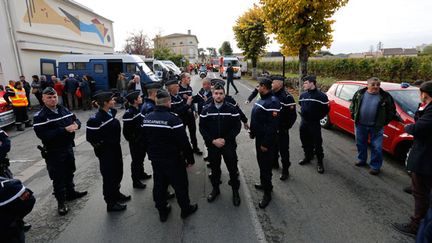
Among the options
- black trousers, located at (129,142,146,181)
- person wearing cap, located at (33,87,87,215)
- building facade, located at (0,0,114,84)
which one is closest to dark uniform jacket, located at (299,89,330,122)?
black trousers, located at (129,142,146,181)

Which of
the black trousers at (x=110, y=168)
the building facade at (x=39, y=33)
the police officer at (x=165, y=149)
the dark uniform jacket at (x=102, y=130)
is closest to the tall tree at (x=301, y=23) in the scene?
the police officer at (x=165, y=149)

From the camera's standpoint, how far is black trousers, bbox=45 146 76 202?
12.4 ft

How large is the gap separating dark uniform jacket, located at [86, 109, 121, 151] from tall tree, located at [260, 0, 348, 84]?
10.3 metres

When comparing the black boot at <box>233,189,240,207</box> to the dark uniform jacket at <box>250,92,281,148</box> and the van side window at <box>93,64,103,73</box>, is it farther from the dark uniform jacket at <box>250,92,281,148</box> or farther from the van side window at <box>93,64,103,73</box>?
the van side window at <box>93,64,103,73</box>

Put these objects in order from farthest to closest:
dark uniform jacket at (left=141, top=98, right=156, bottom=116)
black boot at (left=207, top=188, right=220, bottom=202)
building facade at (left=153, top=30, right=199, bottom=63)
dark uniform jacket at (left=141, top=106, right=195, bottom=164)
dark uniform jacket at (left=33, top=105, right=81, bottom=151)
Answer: building facade at (left=153, top=30, right=199, bottom=63)
dark uniform jacket at (left=141, top=98, right=156, bottom=116)
black boot at (left=207, top=188, right=220, bottom=202)
dark uniform jacket at (left=33, top=105, right=81, bottom=151)
dark uniform jacket at (left=141, top=106, right=195, bottom=164)

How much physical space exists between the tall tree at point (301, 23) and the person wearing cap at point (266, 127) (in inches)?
350

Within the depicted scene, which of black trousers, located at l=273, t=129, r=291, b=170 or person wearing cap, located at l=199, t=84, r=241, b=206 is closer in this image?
person wearing cap, located at l=199, t=84, r=241, b=206

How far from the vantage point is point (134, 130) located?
442 cm

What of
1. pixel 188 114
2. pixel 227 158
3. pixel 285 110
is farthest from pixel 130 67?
pixel 227 158

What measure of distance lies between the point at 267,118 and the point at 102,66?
13520 millimetres

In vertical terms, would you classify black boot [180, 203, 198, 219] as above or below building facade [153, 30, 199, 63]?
below

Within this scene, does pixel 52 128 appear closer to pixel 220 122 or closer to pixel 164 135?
pixel 164 135

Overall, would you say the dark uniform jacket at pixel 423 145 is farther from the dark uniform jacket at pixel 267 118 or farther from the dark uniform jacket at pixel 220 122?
the dark uniform jacket at pixel 220 122

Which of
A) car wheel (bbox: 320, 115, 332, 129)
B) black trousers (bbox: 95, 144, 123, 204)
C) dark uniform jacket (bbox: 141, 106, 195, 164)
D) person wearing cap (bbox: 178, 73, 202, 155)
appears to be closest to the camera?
dark uniform jacket (bbox: 141, 106, 195, 164)
